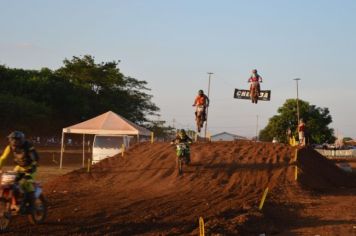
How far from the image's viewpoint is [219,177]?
20.8 m

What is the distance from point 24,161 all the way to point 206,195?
779 cm

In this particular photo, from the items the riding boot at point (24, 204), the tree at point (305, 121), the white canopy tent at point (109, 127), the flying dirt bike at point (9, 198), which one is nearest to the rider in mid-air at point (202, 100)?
the white canopy tent at point (109, 127)

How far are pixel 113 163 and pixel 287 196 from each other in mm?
8566

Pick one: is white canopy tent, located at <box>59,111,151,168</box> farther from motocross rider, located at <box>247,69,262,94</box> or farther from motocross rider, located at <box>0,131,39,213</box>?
motocross rider, located at <box>0,131,39,213</box>

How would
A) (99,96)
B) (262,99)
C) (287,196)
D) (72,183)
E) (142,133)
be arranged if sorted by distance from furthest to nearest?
1. (99,96)
2. (142,133)
3. (262,99)
4. (72,183)
5. (287,196)

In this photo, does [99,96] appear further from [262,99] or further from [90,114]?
[262,99]

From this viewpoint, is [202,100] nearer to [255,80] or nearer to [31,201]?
[255,80]

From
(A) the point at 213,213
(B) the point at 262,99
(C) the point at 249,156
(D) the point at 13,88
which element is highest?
(D) the point at 13,88

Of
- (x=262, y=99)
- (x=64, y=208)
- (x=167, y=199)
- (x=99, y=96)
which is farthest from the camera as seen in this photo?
(x=99, y=96)

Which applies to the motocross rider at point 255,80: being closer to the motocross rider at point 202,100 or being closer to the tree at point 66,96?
the motocross rider at point 202,100

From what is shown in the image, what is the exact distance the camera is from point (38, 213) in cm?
1133

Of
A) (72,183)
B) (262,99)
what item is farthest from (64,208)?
(262,99)

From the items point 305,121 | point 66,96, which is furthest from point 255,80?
point 305,121

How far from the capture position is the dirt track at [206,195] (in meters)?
12.1
